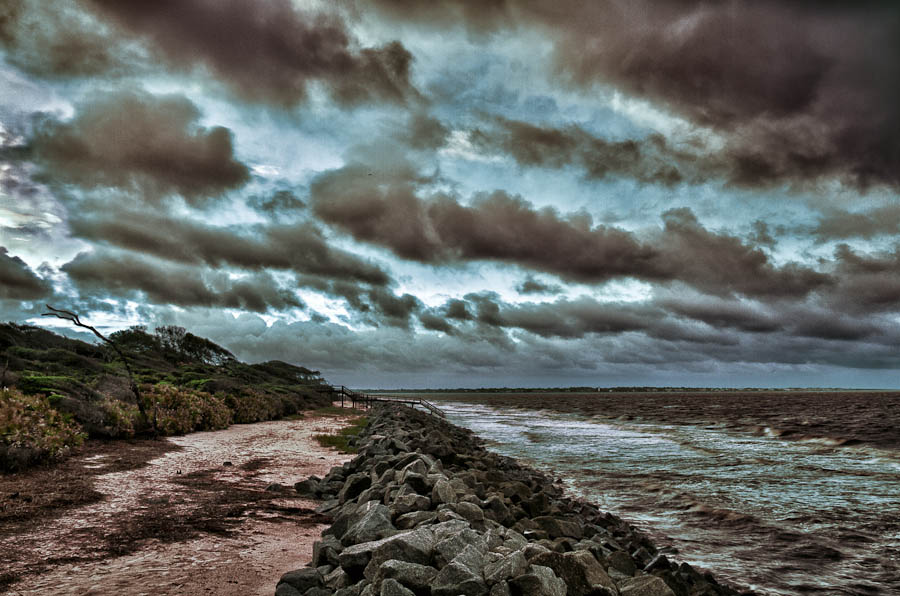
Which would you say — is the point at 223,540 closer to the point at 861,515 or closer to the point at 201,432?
the point at 861,515

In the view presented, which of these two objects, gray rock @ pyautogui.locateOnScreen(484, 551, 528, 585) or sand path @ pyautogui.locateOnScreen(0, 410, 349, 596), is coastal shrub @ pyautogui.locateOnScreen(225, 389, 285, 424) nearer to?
sand path @ pyautogui.locateOnScreen(0, 410, 349, 596)

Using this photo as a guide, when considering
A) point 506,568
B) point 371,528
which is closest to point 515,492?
point 371,528

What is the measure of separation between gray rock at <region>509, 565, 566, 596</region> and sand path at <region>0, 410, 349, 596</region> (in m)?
2.66

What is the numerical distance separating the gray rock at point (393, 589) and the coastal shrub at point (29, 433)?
9.74 m

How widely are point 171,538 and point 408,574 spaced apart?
418cm

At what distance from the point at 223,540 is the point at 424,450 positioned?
6.72 meters

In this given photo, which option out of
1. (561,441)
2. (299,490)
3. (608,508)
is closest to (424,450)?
(299,490)

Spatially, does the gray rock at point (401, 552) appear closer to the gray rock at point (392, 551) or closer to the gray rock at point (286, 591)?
the gray rock at point (392, 551)

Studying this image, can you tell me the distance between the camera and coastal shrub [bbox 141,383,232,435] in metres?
17.6

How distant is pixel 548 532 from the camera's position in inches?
282

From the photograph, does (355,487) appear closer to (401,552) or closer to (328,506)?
(328,506)

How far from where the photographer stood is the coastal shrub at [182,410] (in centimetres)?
1759

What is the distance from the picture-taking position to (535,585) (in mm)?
3701

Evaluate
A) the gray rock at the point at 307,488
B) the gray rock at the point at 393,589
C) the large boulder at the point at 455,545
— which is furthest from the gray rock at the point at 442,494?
the gray rock at the point at 307,488
